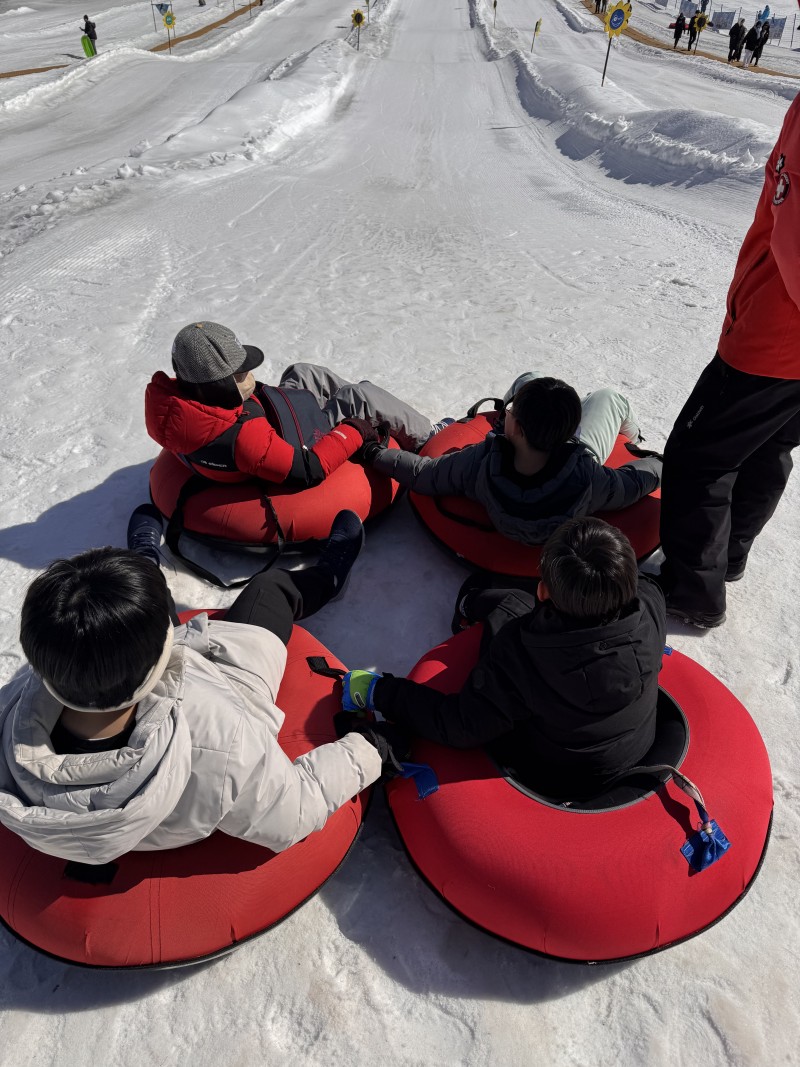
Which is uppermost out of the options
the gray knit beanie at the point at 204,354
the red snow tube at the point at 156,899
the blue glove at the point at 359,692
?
the gray knit beanie at the point at 204,354

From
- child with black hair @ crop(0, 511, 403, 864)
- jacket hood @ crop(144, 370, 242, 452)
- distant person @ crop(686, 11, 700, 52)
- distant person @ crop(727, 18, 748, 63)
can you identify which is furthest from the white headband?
distant person @ crop(686, 11, 700, 52)

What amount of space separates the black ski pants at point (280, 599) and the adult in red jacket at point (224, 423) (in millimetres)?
573

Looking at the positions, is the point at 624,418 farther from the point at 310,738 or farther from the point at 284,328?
the point at 284,328

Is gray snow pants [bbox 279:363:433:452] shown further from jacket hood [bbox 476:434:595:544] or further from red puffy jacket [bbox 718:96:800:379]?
red puffy jacket [bbox 718:96:800:379]

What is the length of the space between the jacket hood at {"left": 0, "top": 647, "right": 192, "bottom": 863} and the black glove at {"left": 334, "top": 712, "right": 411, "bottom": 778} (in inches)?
31.7

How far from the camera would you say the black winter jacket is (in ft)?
6.50

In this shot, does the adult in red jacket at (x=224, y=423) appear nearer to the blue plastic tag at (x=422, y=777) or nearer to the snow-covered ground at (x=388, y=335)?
the snow-covered ground at (x=388, y=335)

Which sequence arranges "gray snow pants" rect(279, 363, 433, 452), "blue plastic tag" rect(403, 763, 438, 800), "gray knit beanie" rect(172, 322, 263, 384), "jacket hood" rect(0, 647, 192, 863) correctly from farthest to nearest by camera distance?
"gray snow pants" rect(279, 363, 433, 452) < "gray knit beanie" rect(172, 322, 263, 384) < "blue plastic tag" rect(403, 763, 438, 800) < "jacket hood" rect(0, 647, 192, 863)

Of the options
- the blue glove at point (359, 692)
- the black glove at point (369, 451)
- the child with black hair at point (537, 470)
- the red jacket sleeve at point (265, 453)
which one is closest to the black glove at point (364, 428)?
the black glove at point (369, 451)

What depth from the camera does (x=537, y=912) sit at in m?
2.03

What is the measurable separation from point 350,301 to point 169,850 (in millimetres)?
5430

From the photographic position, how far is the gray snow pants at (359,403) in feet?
12.8

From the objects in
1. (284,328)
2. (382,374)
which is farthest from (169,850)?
(284,328)

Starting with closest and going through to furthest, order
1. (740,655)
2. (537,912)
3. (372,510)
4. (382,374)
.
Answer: (537,912) → (740,655) → (372,510) → (382,374)
